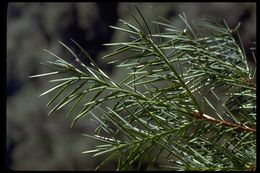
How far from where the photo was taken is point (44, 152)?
270cm

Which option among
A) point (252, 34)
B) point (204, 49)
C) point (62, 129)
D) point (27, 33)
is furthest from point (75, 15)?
point (204, 49)

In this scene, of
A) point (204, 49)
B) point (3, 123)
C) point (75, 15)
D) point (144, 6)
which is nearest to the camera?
point (3, 123)

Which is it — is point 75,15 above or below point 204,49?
below

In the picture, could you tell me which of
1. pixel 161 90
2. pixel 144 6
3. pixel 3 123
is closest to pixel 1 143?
pixel 3 123

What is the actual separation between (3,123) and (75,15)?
2.25 metres

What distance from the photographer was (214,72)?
51 centimetres

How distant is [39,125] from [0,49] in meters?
2.24

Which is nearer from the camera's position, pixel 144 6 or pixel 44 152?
pixel 144 6

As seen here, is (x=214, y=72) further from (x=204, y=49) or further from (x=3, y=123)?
(x=3, y=123)

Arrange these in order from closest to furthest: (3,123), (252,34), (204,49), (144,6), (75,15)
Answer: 1. (3,123)
2. (204,49)
3. (144,6)
4. (252,34)
5. (75,15)

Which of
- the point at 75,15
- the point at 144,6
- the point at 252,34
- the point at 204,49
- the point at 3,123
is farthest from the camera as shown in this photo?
the point at 75,15

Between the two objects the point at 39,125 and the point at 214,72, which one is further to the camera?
the point at 39,125

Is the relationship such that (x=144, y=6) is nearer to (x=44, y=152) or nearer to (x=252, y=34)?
(x=252, y=34)

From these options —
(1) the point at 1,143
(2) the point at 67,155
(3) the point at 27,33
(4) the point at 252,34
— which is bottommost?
(2) the point at 67,155
